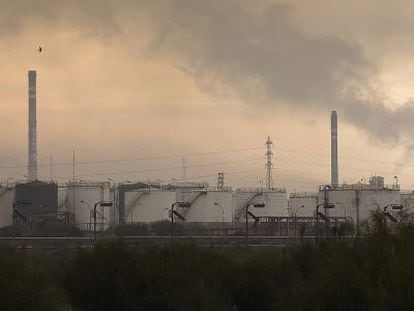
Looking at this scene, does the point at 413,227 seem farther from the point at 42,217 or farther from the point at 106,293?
the point at 42,217

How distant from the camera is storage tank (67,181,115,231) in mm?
122244

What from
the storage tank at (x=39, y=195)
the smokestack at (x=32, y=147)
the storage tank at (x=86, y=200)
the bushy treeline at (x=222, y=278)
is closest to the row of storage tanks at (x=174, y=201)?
the storage tank at (x=86, y=200)

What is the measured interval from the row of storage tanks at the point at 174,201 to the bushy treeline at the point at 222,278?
82.5m

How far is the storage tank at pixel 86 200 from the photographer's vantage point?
122244 millimetres

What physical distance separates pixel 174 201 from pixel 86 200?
13.6m

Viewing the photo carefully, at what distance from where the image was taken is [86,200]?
4902 inches

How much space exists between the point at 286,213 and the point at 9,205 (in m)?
45.6

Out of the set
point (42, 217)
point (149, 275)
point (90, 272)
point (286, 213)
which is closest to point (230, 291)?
point (149, 275)

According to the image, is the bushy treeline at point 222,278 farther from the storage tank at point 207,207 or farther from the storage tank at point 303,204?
the storage tank at point 303,204

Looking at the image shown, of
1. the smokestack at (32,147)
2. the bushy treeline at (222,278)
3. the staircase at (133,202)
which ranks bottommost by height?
the bushy treeline at (222,278)

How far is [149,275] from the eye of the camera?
31344mm

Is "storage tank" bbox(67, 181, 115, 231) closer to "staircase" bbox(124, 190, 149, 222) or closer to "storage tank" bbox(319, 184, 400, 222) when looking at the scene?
"staircase" bbox(124, 190, 149, 222)

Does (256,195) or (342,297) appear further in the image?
(256,195)

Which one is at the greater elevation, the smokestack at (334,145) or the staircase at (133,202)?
the smokestack at (334,145)
